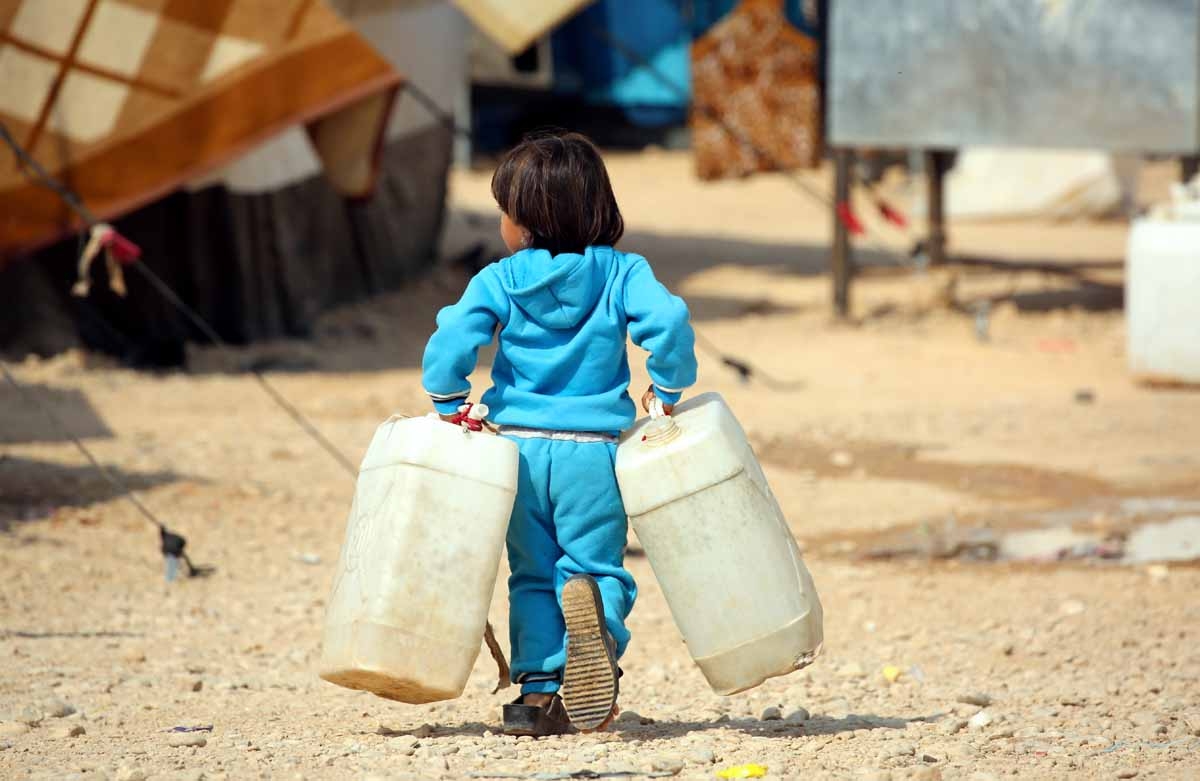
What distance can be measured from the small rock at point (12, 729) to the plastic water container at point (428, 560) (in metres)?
0.75

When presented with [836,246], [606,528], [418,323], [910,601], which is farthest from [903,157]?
[606,528]

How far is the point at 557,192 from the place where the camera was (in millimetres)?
3188

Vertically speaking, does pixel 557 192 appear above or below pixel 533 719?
above

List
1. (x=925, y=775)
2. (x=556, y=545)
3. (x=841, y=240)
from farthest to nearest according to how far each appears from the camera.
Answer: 1. (x=841, y=240)
2. (x=556, y=545)
3. (x=925, y=775)

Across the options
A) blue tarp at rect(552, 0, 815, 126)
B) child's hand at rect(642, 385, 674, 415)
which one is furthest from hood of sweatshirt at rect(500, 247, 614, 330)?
blue tarp at rect(552, 0, 815, 126)

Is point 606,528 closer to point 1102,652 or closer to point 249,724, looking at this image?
point 249,724

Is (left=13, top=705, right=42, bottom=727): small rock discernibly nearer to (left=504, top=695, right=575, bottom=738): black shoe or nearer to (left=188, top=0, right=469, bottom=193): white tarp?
(left=504, top=695, right=575, bottom=738): black shoe

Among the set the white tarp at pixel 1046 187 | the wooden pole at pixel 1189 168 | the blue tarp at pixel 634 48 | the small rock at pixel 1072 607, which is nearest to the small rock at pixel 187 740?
the small rock at pixel 1072 607

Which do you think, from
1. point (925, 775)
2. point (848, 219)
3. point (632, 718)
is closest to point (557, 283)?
point (632, 718)

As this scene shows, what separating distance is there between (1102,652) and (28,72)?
599 centimetres

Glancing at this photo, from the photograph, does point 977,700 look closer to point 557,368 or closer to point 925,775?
point 925,775

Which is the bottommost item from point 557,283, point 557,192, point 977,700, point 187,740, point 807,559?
point 807,559

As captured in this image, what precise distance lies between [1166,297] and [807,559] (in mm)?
3728

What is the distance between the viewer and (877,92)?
403 inches
